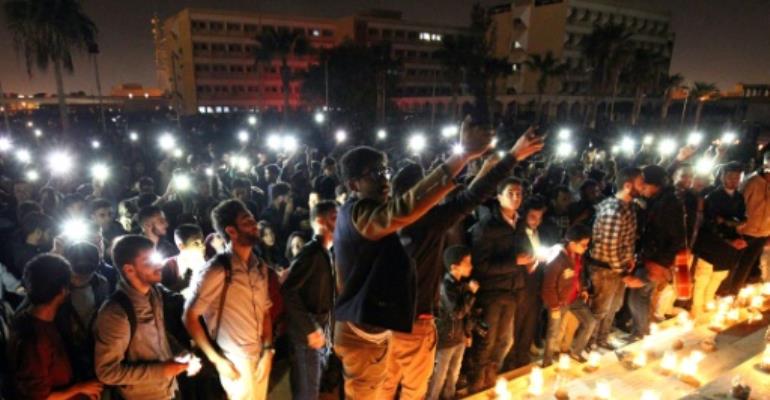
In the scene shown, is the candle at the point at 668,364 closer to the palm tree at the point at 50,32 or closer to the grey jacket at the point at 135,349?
the grey jacket at the point at 135,349

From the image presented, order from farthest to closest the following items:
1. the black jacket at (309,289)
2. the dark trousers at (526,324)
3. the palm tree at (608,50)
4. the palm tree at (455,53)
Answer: the palm tree at (455,53) < the palm tree at (608,50) < the dark trousers at (526,324) < the black jacket at (309,289)

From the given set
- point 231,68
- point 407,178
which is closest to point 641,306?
point 407,178

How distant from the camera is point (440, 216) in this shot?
107 inches

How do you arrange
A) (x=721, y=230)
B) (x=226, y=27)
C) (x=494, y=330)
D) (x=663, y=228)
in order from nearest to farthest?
(x=494, y=330) → (x=663, y=228) → (x=721, y=230) → (x=226, y=27)

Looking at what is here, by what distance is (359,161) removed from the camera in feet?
8.25

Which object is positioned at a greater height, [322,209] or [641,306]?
[322,209]

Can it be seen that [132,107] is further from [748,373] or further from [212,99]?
[748,373]

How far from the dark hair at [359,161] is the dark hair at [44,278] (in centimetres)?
190

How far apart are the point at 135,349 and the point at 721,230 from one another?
6873 mm

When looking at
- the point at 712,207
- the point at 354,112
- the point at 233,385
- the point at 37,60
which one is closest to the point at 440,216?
the point at 233,385

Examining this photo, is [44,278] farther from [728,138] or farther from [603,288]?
[728,138]

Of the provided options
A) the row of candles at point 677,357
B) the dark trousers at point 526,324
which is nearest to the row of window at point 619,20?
the row of candles at point 677,357

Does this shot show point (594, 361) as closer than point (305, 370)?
No

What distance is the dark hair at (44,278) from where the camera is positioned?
2748 millimetres
